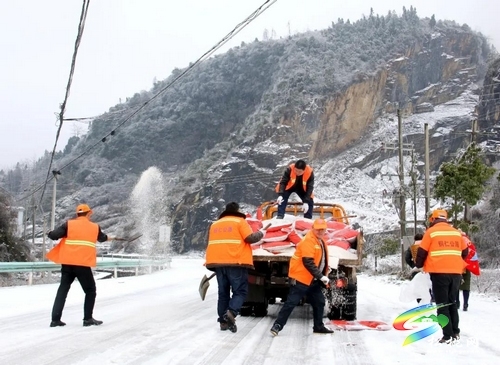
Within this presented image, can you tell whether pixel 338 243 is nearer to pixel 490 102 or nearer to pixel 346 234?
pixel 346 234

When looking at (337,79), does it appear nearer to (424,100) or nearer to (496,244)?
(424,100)

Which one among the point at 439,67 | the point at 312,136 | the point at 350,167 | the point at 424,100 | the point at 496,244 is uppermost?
the point at 439,67

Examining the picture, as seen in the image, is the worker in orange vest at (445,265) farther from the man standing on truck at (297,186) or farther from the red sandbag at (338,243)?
the man standing on truck at (297,186)

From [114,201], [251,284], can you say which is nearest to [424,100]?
[114,201]

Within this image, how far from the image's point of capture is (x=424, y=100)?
97.7 m

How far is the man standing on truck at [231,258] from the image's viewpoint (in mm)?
7207

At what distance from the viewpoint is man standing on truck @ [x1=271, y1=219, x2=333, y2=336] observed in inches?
269

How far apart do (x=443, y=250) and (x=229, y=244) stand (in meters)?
2.76

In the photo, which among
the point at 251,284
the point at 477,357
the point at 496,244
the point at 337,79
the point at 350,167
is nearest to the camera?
the point at 477,357

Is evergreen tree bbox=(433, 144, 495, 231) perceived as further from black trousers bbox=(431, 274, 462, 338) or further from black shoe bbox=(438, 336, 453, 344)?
black shoe bbox=(438, 336, 453, 344)

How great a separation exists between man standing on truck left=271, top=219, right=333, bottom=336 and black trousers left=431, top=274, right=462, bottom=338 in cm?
135

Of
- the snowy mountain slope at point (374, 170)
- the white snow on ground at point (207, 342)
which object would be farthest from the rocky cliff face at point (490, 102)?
the white snow on ground at point (207, 342)

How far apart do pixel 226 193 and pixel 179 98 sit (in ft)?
146

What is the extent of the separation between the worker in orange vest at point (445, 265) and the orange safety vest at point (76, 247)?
178 inches
